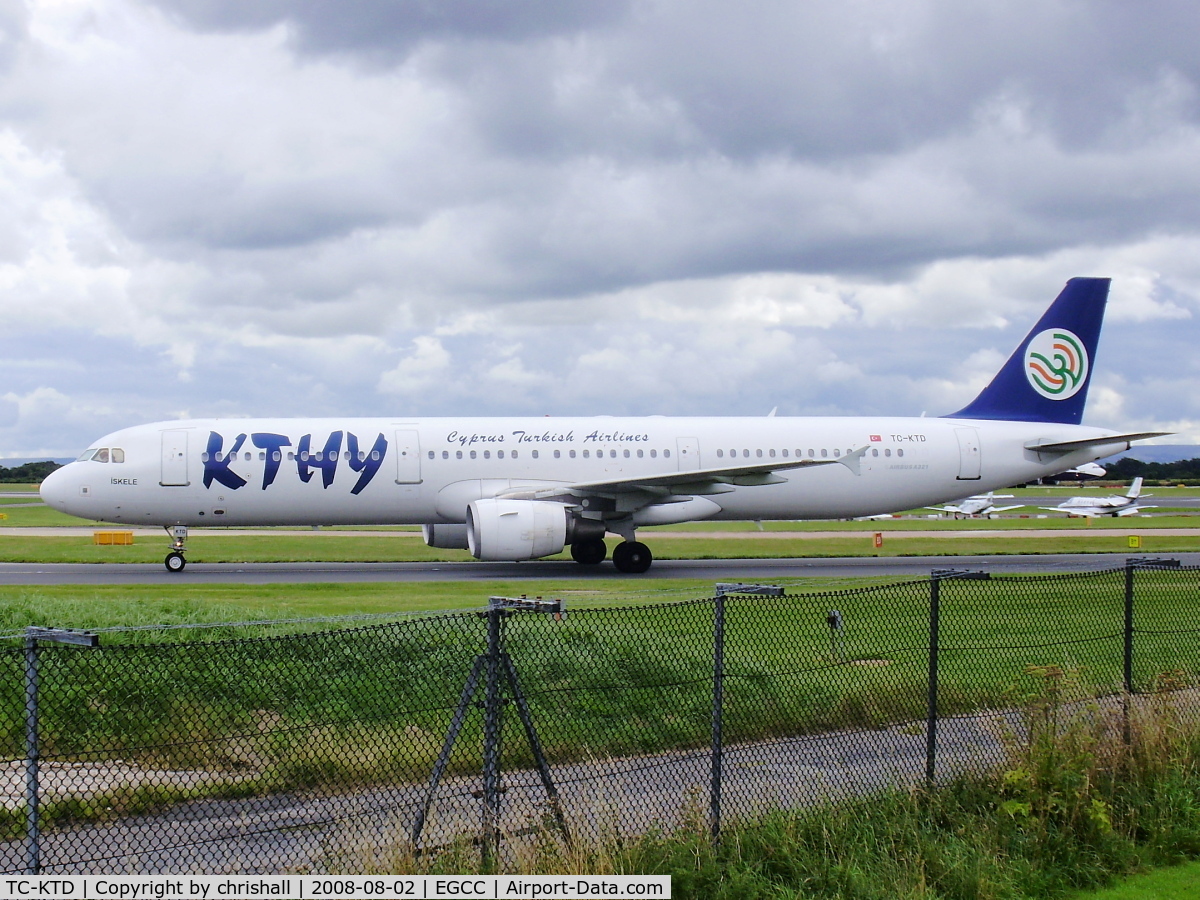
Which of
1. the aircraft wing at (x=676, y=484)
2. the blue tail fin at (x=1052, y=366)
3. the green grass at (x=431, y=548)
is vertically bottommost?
the green grass at (x=431, y=548)

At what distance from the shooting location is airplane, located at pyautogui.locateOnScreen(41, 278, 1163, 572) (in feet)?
82.7

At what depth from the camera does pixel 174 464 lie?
25219mm

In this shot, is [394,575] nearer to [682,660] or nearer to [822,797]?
[682,660]

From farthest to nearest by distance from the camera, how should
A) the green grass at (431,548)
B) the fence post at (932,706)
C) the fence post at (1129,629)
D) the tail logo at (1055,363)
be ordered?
the tail logo at (1055,363) → the green grass at (431,548) → the fence post at (1129,629) → the fence post at (932,706)

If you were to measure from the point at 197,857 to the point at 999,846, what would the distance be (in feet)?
16.4

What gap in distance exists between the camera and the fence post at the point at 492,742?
6293mm

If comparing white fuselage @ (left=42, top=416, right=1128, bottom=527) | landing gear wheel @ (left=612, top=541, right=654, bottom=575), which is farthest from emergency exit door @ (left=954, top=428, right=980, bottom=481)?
landing gear wheel @ (left=612, top=541, right=654, bottom=575)

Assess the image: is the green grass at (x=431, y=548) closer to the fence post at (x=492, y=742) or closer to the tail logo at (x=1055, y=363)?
the tail logo at (x=1055, y=363)

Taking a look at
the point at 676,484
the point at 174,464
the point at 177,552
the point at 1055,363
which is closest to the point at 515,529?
the point at 676,484

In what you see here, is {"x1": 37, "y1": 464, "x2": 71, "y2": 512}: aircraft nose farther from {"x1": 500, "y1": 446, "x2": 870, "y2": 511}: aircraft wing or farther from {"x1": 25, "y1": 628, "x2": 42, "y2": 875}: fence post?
{"x1": 25, "y1": 628, "x2": 42, "y2": 875}: fence post

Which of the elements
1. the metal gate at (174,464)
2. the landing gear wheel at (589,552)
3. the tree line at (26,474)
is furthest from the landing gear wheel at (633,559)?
the tree line at (26,474)

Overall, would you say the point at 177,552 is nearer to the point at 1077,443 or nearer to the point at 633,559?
the point at 633,559

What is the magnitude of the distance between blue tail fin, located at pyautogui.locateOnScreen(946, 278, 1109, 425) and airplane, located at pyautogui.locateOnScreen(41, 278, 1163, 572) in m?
0.95

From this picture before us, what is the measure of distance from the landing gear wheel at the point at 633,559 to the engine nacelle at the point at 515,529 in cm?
222
